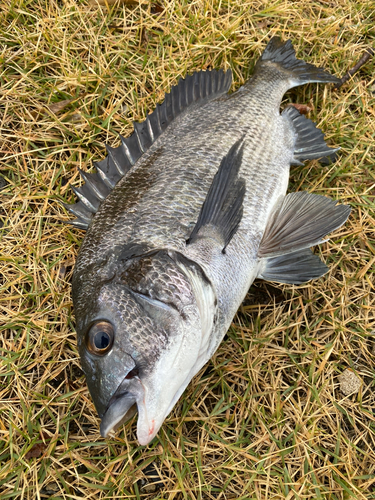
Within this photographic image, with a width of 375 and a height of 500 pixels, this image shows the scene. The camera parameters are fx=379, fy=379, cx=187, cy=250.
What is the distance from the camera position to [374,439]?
8.38 feet

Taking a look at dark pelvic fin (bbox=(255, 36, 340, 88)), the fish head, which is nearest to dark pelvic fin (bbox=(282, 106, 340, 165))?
dark pelvic fin (bbox=(255, 36, 340, 88))

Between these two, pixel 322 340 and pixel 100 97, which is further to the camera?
pixel 100 97

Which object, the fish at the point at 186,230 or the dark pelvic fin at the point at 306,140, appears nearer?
the fish at the point at 186,230

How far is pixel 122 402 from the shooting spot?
1.65 meters

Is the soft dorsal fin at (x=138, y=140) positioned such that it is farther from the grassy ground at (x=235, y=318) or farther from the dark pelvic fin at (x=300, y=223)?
the dark pelvic fin at (x=300, y=223)

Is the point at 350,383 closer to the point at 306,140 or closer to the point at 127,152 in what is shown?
the point at 306,140

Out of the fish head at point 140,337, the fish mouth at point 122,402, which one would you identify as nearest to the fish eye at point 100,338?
the fish head at point 140,337

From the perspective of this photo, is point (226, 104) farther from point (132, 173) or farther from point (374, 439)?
point (374, 439)

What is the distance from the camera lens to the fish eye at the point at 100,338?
1752 mm

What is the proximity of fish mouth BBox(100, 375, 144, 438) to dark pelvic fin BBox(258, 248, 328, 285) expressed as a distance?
4.10 ft

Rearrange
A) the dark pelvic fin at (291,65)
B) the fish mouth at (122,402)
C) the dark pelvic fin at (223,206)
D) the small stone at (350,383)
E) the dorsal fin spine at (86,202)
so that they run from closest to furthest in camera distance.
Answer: the fish mouth at (122,402) → the dark pelvic fin at (223,206) → the dorsal fin spine at (86,202) → the small stone at (350,383) → the dark pelvic fin at (291,65)

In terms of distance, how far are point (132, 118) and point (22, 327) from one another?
6.34ft

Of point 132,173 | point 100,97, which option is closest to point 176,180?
point 132,173

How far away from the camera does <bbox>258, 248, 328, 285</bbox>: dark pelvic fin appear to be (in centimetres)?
253
